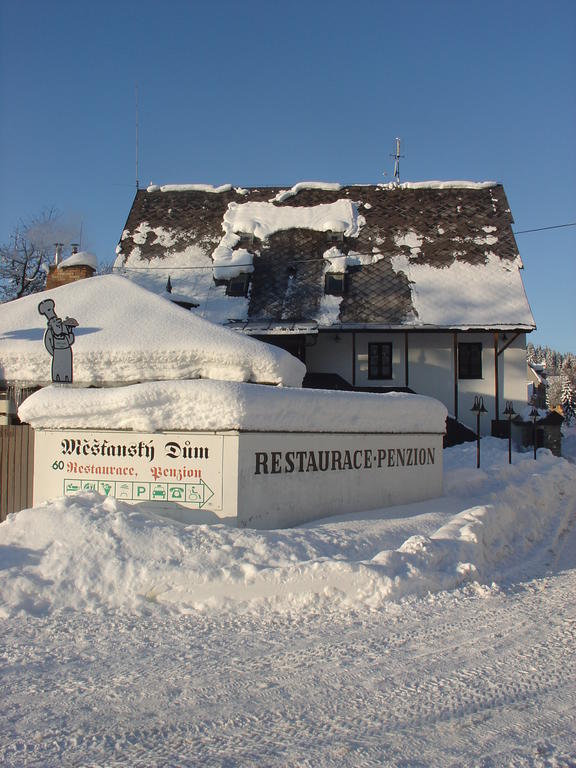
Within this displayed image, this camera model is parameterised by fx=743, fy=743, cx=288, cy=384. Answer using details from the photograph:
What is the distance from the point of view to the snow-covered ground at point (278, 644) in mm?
3906

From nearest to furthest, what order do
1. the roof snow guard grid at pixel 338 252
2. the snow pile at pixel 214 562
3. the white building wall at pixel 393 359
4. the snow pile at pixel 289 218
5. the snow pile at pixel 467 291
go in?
the snow pile at pixel 214 562 < the snow pile at pixel 467 291 < the roof snow guard grid at pixel 338 252 < the white building wall at pixel 393 359 < the snow pile at pixel 289 218

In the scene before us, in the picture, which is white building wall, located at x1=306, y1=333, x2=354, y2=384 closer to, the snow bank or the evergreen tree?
the snow bank

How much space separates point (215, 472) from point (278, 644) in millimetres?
3110

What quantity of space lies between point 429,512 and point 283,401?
3.01m

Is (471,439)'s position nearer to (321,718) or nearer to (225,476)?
(225,476)

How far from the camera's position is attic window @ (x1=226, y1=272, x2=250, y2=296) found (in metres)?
25.8

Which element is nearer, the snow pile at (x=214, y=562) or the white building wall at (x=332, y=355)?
the snow pile at (x=214, y=562)

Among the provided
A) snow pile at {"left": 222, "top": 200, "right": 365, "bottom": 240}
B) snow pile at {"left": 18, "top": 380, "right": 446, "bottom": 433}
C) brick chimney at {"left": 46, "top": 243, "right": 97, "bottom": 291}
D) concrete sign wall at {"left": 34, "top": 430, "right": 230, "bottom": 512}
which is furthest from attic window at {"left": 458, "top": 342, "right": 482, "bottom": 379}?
concrete sign wall at {"left": 34, "top": 430, "right": 230, "bottom": 512}

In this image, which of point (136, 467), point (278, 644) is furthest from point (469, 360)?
point (278, 644)

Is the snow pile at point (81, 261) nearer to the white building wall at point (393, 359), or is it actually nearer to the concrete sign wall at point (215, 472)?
the concrete sign wall at point (215, 472)

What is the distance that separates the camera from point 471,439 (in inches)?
898

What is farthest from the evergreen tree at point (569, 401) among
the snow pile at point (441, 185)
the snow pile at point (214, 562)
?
the snow pile at point (214, 562)

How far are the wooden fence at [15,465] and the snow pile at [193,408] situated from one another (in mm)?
1121

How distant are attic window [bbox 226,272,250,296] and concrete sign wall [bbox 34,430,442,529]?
16.4 meters
